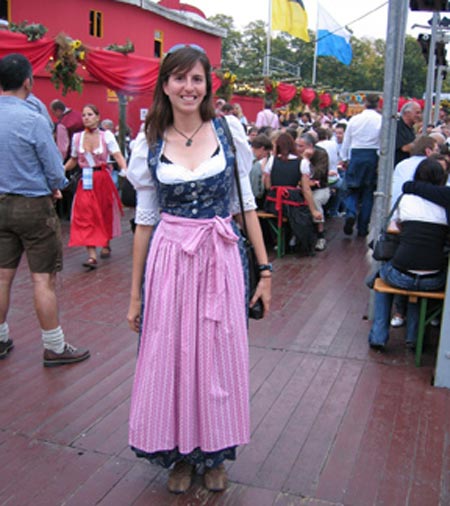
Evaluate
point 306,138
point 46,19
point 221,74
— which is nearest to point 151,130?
point 306,138

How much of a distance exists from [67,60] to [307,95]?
1371 cm

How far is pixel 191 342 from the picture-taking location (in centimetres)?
244

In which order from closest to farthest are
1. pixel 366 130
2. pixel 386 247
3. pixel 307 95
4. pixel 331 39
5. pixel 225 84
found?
1. pixel 386 247
2. pixel 366 130
3. pixel 225 84
4. pixel 307 95
5. pixel 331 39

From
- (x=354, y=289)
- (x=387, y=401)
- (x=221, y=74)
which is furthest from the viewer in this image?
(x=221, y=74)

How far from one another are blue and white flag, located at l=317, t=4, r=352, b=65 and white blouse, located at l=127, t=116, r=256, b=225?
1067 inches

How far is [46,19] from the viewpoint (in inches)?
590

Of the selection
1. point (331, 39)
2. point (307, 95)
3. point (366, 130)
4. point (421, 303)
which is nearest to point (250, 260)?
point (421, 303)

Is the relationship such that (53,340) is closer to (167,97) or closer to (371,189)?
(167,97)

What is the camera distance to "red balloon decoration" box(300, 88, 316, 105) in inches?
793

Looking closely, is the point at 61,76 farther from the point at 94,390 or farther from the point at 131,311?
the point at 131,311

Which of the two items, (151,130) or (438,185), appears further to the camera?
(438,185)

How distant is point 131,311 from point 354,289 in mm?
3576

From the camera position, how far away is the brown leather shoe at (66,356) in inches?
155

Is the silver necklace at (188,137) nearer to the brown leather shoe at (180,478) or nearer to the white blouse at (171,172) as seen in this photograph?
the white blouse at (171,172)
